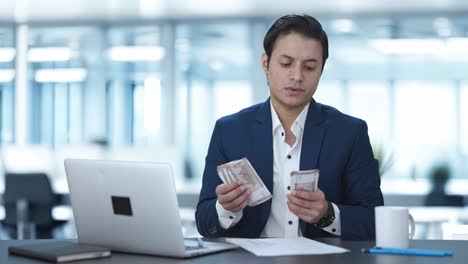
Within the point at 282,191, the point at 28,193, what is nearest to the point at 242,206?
the point at 282,191

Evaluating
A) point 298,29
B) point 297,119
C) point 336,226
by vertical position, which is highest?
point 298,29

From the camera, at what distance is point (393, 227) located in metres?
2.03

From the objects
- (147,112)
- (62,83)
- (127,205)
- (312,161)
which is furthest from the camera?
(62,83)

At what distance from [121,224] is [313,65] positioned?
886 millimetres

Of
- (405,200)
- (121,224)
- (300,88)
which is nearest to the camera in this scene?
(121,224)

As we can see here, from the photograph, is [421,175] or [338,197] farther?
[421,175]

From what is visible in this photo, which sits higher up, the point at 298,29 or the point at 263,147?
the point at 298,29

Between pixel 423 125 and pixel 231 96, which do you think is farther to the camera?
pixel 231 96

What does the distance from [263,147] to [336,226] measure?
36cm

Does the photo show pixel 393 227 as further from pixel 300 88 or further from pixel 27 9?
pixel 27 9

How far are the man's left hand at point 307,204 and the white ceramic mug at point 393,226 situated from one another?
0.83ft

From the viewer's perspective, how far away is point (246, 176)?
2.26 m

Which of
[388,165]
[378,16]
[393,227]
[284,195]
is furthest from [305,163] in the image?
[378,16]

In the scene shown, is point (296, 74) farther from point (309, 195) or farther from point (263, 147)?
point (309, 195)
